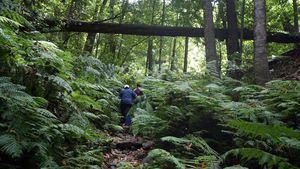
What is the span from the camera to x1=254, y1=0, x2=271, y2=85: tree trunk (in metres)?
10.0

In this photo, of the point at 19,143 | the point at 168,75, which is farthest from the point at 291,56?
the point at 19,143

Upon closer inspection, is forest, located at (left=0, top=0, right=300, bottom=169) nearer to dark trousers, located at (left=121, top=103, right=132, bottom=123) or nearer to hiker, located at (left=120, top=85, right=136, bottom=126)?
hiker, located at (left=120, top=85, right=136, bottom=126)

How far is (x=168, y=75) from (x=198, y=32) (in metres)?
5.42

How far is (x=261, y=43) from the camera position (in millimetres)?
10039

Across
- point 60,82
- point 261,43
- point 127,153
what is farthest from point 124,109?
point 60,82

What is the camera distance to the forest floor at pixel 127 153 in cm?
659

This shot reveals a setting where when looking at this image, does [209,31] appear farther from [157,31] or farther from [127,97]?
Result: [127,97]

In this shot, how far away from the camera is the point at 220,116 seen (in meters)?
6.71

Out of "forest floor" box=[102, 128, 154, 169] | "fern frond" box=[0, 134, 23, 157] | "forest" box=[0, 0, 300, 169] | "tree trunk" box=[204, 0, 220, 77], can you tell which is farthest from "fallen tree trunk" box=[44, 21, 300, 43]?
"fern frond" box=[0, 134, 23, 157]

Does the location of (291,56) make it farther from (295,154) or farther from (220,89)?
(295,154)

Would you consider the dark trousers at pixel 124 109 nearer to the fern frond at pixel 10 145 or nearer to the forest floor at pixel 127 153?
the forest floor at pixel 127 153

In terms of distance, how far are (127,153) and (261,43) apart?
4993mm

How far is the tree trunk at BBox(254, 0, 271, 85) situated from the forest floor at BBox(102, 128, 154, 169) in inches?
158

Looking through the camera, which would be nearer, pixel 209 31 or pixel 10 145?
pixel 10 145
